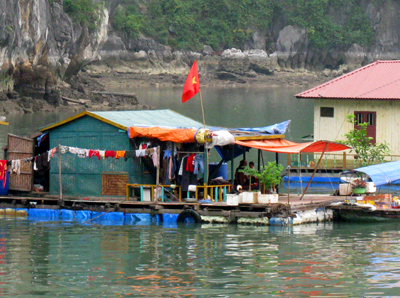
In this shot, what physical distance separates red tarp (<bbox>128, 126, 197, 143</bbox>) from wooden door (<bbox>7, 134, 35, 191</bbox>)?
346 cm

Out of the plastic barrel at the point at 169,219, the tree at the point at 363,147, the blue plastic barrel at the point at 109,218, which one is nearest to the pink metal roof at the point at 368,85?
the tree at the point at 363,147

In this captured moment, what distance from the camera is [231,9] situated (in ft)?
388

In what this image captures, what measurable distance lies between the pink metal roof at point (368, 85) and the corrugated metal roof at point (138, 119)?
954 centimetres

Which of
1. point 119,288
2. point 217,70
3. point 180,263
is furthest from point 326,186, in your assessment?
point 217,70

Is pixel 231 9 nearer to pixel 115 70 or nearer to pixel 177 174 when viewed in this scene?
pixel 115 70

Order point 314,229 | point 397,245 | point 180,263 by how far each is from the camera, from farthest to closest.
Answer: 1. point 314,229
2. point 397,245
3. point 180,263

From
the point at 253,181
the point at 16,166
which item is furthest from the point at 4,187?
the point at 253,181

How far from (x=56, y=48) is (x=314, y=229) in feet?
172

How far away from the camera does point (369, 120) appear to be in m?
33.5

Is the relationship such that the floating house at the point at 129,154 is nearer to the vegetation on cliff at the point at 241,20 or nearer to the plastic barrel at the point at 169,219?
the plastic barrel at the point at 169,219

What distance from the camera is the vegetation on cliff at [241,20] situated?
11456cm

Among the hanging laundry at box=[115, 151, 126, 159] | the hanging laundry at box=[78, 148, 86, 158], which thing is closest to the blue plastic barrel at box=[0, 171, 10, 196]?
the hanging laundry at box=[78, 148, 86, 158]

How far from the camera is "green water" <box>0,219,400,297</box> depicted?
1515cm

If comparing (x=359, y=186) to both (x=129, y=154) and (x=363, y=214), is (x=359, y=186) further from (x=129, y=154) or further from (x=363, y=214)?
(x=129, y=154)
